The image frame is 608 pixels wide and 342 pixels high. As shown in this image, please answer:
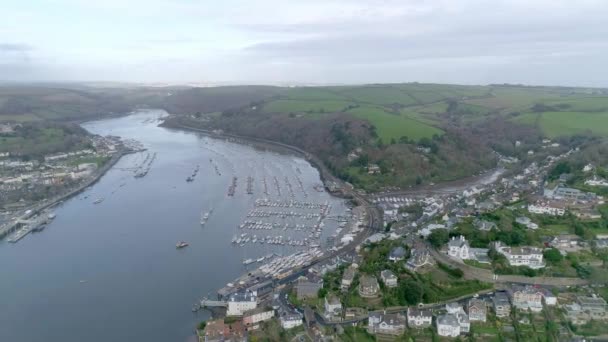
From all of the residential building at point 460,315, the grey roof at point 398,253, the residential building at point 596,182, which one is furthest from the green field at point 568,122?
the residential building at point 460,315

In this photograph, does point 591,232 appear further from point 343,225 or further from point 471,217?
point 343,225

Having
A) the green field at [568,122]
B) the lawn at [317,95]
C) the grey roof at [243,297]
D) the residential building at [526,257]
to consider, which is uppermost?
the lawn at [317,95]

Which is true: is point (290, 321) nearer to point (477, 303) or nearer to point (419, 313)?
point (419, 313)

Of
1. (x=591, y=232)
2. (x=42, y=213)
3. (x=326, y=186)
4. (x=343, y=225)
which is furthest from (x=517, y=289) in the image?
(x=42, y=213)

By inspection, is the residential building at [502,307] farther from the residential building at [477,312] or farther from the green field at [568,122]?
the green field at [568,122]

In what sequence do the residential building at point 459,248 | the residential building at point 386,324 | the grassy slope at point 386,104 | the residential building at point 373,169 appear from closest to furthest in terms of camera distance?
1. the residential building at point 386,324
2. the residential building at point 459,248
3. the residential building at point 373,169
4. the grassy slope at point 386,104

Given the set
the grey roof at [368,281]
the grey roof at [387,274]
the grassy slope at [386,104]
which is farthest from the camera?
the grassy slope at [386,104]

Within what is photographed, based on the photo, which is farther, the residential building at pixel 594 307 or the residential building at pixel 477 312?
the residential building at pixel 477 312
